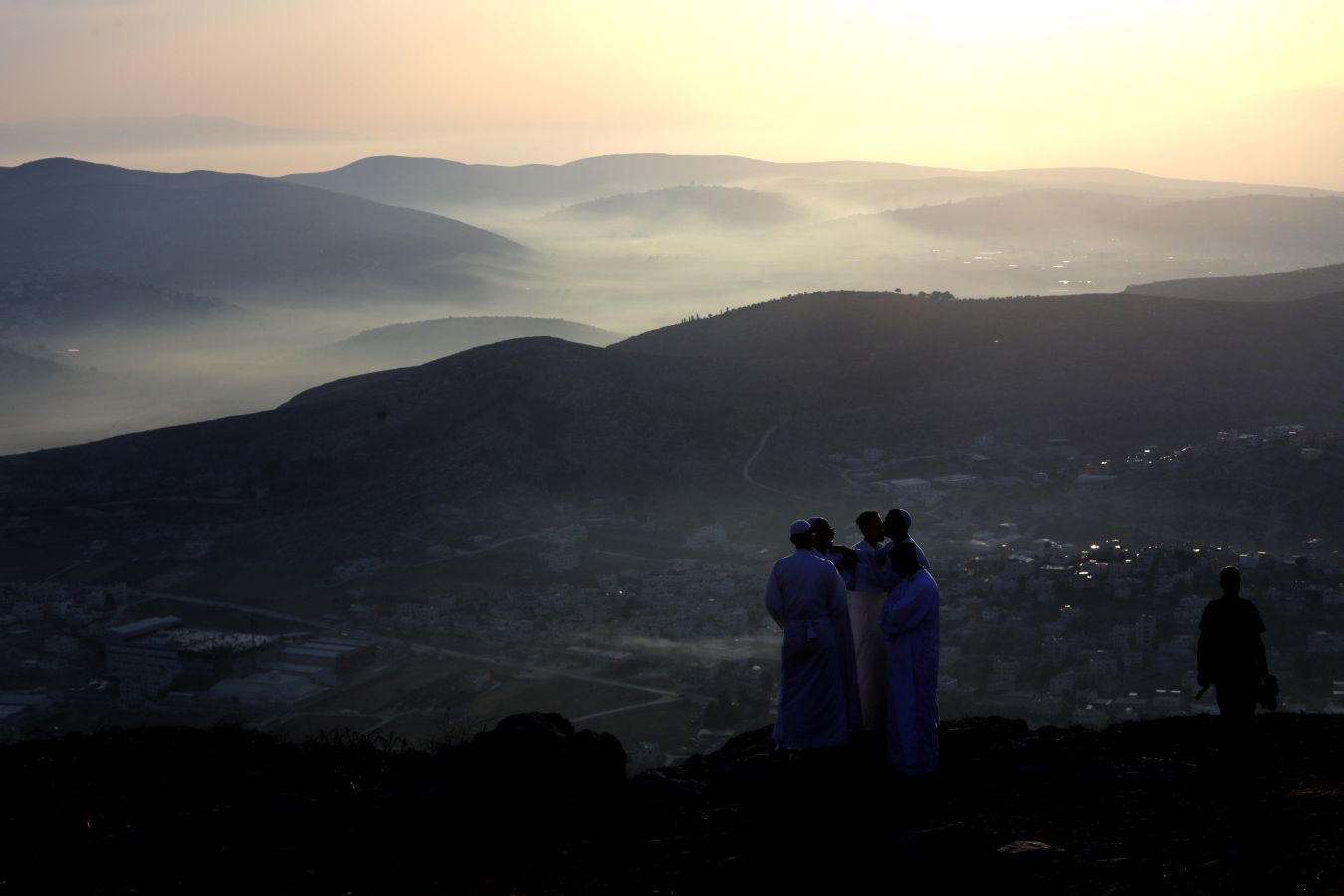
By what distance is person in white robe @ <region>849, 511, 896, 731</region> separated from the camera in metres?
9.73

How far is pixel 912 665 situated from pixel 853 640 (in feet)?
2.07

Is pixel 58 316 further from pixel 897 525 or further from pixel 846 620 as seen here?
pixel 897 525

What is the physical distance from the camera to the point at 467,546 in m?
39.5

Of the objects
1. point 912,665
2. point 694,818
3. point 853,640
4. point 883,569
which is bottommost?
point 694,818

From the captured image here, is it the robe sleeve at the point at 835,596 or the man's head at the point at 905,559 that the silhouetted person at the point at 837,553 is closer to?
the robe sleeve at the point at 835,596

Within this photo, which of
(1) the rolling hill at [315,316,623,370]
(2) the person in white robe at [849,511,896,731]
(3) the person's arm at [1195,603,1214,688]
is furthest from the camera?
(1) the rolling hill at [315,316,623,370]

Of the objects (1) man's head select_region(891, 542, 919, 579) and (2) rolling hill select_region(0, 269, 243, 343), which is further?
(2) rolling hill select_region(0, 269, 243, 343)

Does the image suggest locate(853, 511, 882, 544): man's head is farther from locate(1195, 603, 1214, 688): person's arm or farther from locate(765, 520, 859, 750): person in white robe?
locate(1195, 603, 1214, 688): person's arm

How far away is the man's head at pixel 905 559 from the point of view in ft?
30.5

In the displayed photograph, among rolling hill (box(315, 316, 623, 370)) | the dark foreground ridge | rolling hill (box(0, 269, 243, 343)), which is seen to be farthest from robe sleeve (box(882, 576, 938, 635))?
rolling hill (box(0, 269, 243, 343))

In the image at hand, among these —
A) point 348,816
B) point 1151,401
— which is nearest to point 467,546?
point 1151,401

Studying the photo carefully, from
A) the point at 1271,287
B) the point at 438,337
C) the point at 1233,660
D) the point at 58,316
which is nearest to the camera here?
the point at 1233,660

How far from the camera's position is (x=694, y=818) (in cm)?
938

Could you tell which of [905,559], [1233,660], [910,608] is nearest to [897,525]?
[905,559]
